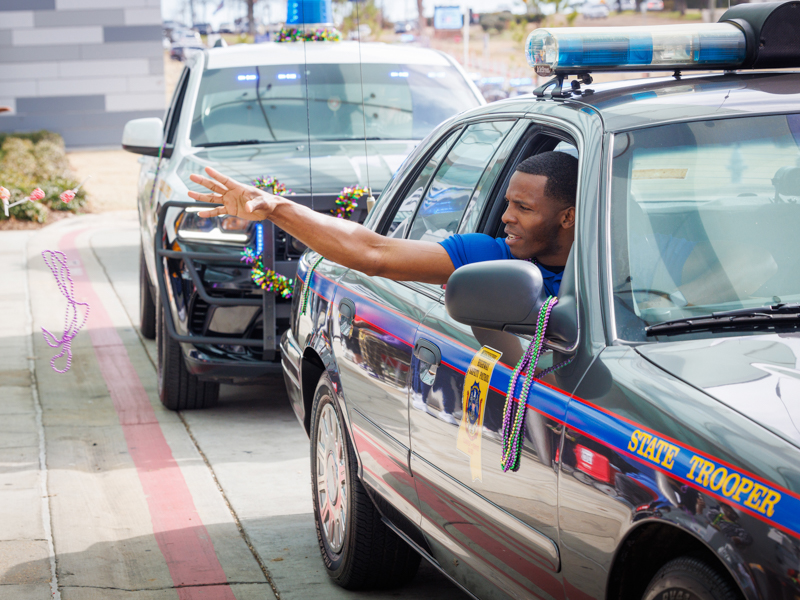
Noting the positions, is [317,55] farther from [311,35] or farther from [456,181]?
[456,181]

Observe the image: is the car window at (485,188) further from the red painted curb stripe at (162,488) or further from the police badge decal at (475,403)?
the red painted curb stripe at (162,488)

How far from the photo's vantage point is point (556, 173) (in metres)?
2.97

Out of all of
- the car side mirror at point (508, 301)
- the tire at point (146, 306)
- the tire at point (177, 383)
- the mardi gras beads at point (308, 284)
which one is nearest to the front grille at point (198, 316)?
the tire at point (177, 383)

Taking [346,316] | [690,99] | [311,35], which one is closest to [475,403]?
[690,99]

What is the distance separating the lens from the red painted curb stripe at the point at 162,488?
4.15 meters

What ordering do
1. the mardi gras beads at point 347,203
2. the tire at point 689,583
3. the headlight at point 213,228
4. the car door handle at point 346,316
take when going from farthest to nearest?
the headlight at point 213,228
the mardi gras beads at point 347,203
the car door handle at point 346,316
the tire at point 689,583

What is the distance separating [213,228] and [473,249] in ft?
10.3

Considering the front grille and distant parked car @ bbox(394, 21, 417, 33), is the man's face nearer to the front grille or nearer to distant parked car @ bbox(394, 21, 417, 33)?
the front grille

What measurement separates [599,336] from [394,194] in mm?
1726

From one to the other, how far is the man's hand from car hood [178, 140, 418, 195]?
2.64 m

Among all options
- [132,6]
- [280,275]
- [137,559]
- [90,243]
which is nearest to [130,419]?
[280,275]

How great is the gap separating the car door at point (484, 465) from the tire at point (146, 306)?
5639 mm

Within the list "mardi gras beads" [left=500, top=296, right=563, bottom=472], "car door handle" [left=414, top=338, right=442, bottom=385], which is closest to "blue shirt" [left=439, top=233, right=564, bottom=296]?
"car door handle" [left=414, top=338, right=442, bottom=385]

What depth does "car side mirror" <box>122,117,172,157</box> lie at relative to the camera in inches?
280
